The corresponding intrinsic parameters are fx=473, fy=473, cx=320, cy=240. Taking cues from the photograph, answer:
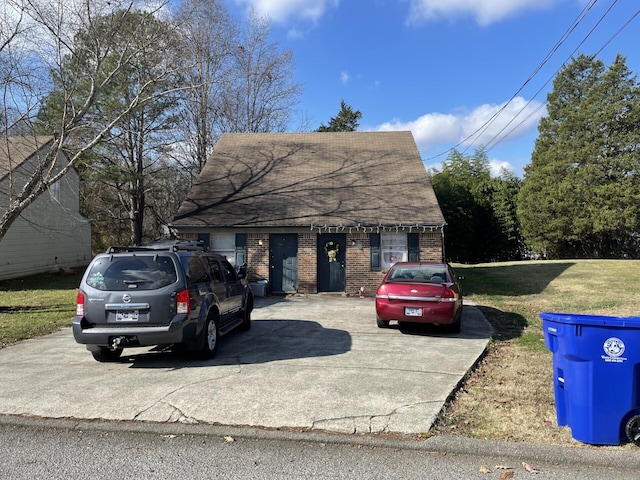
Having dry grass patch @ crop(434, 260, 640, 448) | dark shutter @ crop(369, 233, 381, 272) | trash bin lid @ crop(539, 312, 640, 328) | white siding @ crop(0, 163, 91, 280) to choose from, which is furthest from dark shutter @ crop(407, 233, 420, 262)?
white siding @ crop(0, 163, 91, 280)

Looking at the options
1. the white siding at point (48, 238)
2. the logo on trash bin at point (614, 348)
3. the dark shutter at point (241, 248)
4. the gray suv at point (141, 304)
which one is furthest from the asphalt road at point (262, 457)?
the white siding at point (48, 238)

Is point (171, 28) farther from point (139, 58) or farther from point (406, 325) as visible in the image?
point (406, 325)

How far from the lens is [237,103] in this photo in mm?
32250

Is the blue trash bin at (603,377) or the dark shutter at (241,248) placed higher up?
the dark shutter at (241,248)

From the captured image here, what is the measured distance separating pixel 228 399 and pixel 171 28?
12683 millimetres

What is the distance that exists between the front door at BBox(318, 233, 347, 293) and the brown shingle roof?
56 centimetres

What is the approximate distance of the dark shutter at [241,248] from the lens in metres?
15.9

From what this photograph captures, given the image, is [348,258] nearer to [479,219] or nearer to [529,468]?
[529,468]

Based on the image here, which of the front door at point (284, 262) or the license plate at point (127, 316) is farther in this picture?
the front door at point (284, 262)

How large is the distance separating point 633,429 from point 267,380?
390 cm

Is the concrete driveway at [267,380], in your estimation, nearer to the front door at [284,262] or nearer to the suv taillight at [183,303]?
the suv taillight at [183,303]

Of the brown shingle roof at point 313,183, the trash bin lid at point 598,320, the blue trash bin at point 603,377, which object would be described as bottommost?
the blue trash bin at point 603,377

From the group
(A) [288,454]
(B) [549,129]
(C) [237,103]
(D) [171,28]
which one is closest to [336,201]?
(D) [171,28]

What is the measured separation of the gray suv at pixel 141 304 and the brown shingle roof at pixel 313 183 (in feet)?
28.7
